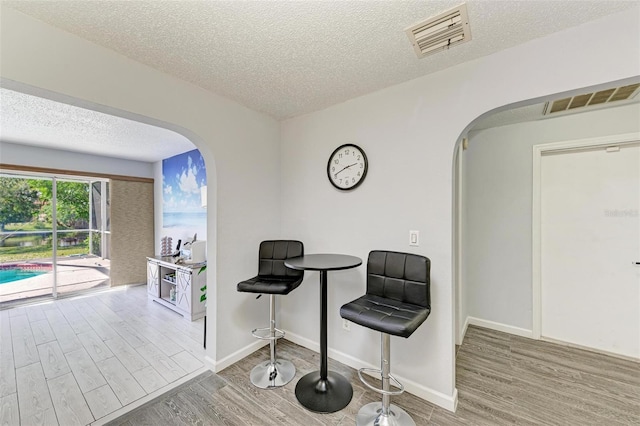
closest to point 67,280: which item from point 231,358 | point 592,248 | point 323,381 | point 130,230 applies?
point 130,230

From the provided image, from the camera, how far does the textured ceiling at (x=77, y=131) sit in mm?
2666

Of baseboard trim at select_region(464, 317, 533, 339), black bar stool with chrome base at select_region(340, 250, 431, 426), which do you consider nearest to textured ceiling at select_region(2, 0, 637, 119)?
black bar stool with chrome base at select_region(340, 250, 431, 426)

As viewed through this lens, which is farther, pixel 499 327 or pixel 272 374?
pixel 499 327

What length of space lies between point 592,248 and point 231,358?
380 centimetres

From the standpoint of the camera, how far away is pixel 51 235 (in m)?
4.38

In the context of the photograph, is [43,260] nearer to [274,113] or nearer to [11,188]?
[11,188]

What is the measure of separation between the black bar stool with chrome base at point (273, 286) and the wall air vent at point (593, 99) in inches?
111

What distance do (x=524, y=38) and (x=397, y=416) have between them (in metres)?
2.59

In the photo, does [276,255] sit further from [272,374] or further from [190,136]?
[190,136]

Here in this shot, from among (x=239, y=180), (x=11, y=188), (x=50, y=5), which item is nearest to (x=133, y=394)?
(x=239, y=180)

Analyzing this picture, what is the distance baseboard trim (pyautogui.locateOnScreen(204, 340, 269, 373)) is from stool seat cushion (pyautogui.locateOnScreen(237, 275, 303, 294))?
80 cm

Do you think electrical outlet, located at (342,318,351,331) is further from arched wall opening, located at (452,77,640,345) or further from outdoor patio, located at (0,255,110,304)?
outdoor patio, located at (0,255,110,304)

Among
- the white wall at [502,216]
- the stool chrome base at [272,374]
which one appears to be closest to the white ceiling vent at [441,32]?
the white wall at [502,216]

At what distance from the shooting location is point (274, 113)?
2740 millimetres
